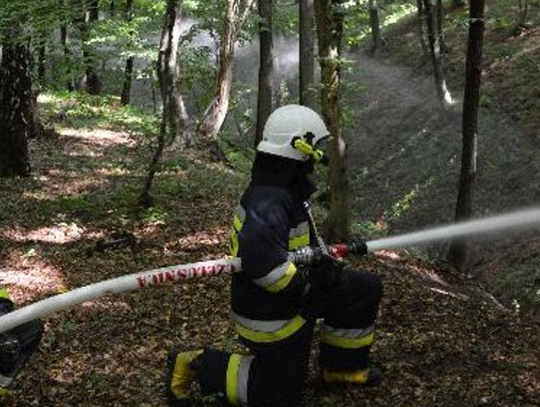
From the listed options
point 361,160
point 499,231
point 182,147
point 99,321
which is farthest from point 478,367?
point 361,160

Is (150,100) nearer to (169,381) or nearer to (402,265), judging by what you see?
(402,265)

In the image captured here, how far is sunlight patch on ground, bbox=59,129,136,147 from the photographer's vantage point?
20.2 metres

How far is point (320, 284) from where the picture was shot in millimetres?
5520

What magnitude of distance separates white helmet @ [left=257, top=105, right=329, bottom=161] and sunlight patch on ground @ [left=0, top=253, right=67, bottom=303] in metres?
4.54

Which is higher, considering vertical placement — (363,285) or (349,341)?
(363,285)

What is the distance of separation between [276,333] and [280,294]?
1.15ft

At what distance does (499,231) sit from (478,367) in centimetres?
1203

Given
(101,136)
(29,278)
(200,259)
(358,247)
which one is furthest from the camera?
(101,136)

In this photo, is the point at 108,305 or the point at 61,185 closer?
the point at 108,305

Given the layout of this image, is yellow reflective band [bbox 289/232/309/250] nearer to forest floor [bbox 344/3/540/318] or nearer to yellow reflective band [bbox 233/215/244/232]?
yellow reflective band [bbox 233/215/244/232]

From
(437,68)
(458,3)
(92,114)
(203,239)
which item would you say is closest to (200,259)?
(203,239)

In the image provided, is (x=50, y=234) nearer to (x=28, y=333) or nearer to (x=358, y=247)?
(x=28, y=333)

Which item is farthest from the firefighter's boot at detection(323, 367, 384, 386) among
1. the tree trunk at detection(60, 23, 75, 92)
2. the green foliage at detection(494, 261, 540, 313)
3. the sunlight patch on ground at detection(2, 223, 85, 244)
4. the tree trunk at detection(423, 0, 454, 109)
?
the tree trunk at detection(423, 0, 454, 109)

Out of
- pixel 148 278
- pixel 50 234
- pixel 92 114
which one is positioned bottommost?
pixel 92 114
